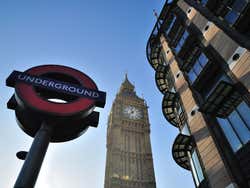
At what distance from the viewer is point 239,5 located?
16047 millimetres

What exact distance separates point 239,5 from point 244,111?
8.48 metres

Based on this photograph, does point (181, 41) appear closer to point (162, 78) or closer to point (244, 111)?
point (162, 78)

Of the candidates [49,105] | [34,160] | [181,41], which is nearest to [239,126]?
[49,105]

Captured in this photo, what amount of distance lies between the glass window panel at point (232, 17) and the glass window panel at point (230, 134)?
7.97 metres

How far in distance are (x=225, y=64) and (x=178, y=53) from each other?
316 inches

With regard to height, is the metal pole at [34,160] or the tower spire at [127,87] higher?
the tower spire at [127,87]

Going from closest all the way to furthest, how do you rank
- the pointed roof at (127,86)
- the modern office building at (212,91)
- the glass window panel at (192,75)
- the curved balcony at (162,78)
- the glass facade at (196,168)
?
the modern office building at (212,91)
the glass facade at (196,168)
the glass window panel at (192,75)
the curved balcony at (162,78)
the pointed roof at (127,86)

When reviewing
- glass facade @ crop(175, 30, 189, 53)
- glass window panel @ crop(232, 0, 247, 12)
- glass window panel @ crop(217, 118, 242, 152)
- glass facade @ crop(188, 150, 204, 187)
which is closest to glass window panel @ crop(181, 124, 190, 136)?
glass facade @ crop(188, 150, 204, 187)

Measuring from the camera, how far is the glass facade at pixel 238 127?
12.5 metres

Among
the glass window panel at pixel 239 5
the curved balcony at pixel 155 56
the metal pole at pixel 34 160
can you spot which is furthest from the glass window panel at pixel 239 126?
the curved balcony at pixel 155 56

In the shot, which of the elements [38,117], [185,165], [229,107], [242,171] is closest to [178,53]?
[229,107]

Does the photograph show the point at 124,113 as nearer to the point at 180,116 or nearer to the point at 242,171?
the point at 180,116

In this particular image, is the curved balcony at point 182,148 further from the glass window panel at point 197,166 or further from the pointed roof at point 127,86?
the pointed roof at point 127,86

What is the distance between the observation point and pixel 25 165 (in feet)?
19.2
